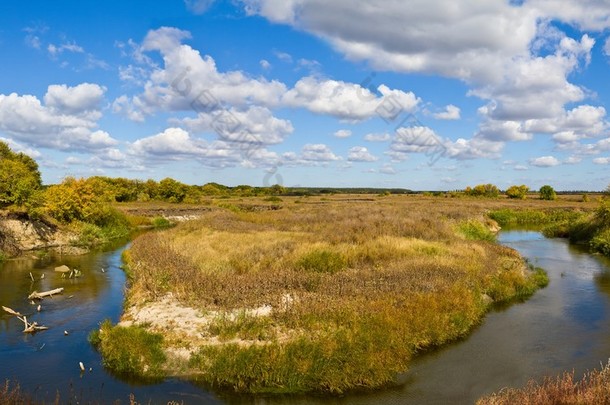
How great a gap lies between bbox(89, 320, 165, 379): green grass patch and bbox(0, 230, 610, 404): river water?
46 centimetres

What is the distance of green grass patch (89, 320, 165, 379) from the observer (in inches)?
643

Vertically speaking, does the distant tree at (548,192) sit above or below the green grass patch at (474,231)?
above

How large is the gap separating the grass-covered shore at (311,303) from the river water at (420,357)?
71 cm

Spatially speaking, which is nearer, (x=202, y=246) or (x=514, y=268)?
(x=514, y=268)

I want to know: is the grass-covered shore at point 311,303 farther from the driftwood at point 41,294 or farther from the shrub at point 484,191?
the shrub at point 484,191

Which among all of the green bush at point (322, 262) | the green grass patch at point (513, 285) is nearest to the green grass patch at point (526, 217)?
the green grass patch at point (513, 285)

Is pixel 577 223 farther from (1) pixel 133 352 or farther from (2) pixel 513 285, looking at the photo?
(1) pixel 133 352

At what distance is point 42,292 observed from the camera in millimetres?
27312

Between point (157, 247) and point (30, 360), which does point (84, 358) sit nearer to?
point (30, 360)

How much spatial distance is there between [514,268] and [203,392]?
23793 millimetres

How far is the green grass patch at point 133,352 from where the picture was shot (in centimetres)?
1633

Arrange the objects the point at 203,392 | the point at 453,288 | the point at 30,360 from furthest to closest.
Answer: the point at 453,288 < the point at 30,360 < the point at 203,392

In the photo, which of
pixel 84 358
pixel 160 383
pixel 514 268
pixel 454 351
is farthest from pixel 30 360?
pixel 514 268

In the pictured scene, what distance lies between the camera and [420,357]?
17719 mm
